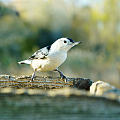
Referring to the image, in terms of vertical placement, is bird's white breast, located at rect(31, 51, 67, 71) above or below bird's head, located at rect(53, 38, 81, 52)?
below

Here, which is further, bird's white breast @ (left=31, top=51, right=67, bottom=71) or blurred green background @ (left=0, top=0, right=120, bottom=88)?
blurred green background @ (left=0, top=0, right=120, bottom=88)

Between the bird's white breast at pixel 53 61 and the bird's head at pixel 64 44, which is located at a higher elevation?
the bird's head at pixel 64 44

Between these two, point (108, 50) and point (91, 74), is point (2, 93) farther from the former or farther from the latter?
point (108, 50)

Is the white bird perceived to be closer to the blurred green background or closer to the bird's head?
the bird's head

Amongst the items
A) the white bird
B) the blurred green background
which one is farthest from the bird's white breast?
the blurred green background

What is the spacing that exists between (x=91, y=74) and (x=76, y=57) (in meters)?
0.75

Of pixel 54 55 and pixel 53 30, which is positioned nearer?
pixel 54 55

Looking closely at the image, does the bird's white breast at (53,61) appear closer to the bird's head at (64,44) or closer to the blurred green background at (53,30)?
the bird's head at (64,44)

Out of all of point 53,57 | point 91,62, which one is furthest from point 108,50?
point 53,57

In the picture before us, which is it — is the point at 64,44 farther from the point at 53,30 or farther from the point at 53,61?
the point at 53,30

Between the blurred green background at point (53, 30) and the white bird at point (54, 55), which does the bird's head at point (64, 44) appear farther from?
the blurred green background at point (53, 30)

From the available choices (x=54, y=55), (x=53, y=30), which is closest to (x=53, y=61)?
(x=54, y=55)

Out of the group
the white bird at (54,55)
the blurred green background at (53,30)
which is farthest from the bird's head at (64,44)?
the blurred green background at (53,30)

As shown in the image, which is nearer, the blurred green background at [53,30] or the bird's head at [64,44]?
the bird's head at [64,44]
